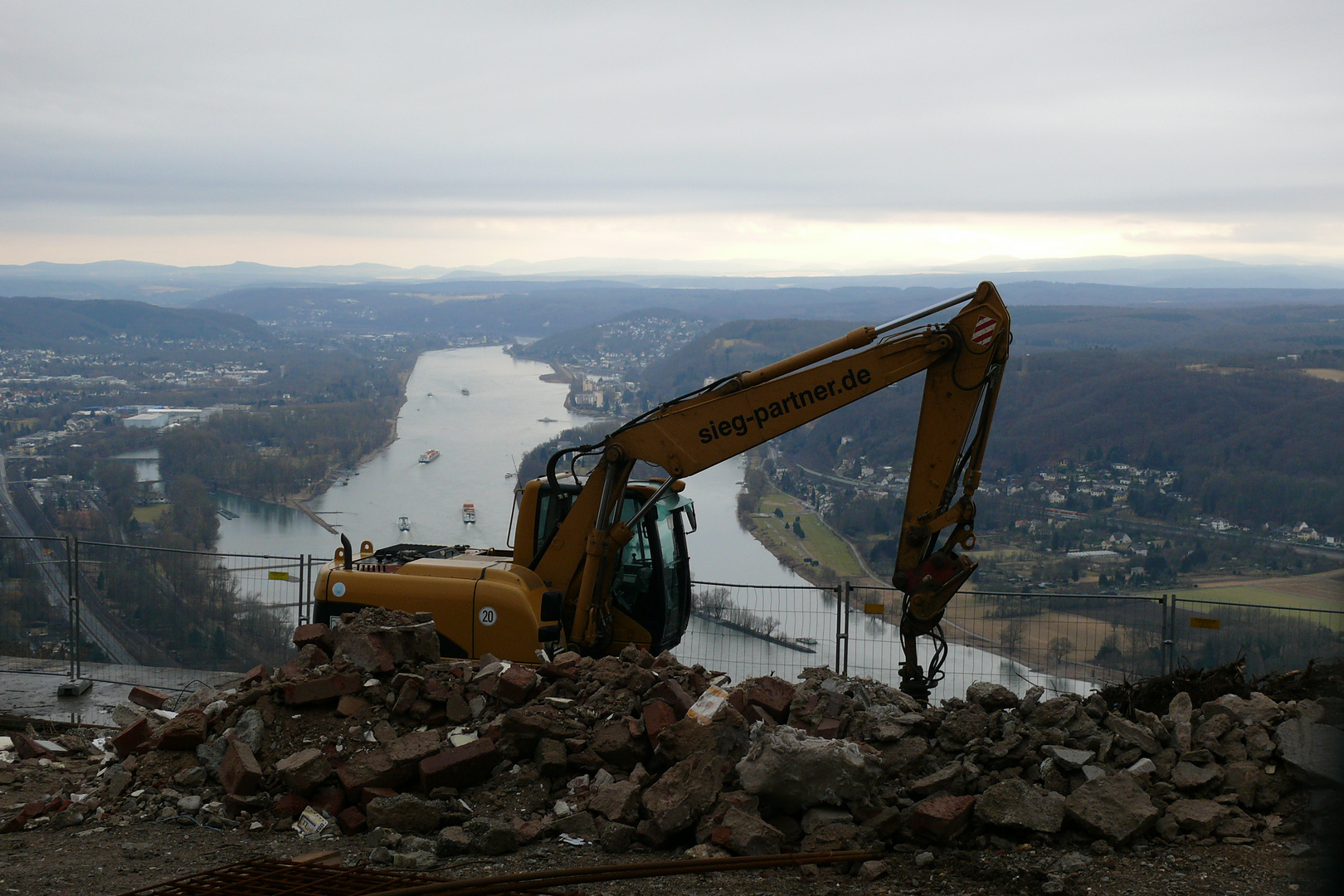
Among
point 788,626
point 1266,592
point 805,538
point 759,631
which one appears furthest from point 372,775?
point 805,538

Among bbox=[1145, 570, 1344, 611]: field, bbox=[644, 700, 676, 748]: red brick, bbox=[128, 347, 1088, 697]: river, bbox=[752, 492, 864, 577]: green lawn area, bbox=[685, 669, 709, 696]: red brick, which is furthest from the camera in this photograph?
bbox=[752, 492, 864, 577]: green lawn area

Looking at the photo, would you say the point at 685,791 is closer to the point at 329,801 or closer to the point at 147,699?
the point at 329,801

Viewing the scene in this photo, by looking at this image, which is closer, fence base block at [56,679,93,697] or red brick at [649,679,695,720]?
red brick at [649,679,695,720]

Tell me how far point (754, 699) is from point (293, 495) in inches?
1342

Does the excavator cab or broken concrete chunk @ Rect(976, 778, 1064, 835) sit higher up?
the excavator cab

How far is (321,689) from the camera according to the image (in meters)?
6.95

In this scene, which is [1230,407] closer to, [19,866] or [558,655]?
[558,655]

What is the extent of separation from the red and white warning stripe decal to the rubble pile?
2.50m

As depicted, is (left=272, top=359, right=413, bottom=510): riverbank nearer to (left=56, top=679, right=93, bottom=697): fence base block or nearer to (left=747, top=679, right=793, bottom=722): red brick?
(left=56, top=679, right=93, bottom=697): fence base block

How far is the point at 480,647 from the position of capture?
8164 millimetres

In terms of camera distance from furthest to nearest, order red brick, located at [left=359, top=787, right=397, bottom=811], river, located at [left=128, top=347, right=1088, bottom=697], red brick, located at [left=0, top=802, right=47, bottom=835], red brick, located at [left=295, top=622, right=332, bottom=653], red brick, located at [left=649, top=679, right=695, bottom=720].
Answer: river, located at [left=128, top=347, right=1088, bottom=697]
red brick, located at [left=295, top=622, right=332, bottom=653]
red brick, located at [left=649, top=679, right=695, bottom=720]
red brick, located at [left=0, top=802, right=47, bottom=835]
red brick, located at [left=359, top=787, right=397, bottom=811]

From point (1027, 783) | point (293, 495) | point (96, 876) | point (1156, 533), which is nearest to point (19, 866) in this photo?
point (96, 876)

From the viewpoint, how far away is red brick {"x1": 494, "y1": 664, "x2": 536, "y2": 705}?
6.81 metres

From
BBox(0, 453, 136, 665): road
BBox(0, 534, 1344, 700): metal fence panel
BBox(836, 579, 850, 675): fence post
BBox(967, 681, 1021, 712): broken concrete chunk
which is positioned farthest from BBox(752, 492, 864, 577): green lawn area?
BBox(967, 681, 1021, 712): broken concrete chunk
